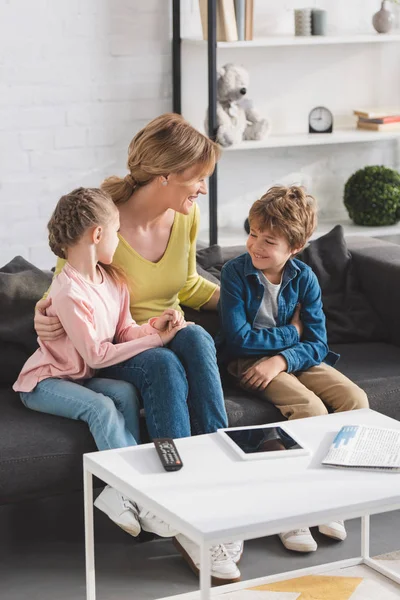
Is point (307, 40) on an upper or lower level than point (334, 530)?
upper

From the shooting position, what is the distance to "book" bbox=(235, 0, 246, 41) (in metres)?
4.03

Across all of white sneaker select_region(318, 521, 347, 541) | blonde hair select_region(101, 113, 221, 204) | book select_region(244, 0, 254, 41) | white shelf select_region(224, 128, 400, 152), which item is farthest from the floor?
book select_region(244, 0, 254, 41)

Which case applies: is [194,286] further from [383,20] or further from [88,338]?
[383,20]

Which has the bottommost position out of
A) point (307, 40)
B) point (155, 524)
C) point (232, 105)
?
point (155, 524)

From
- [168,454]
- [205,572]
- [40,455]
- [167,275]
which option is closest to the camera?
[205,572]

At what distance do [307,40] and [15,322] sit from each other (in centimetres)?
200

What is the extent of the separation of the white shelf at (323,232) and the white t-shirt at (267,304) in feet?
4.62

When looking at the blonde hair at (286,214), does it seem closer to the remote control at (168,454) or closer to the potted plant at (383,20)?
the remote control at (168,454)

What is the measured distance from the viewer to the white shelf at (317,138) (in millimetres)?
4230

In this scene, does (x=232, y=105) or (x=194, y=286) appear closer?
(x=194, y=286)

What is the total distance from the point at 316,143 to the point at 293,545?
2124mm

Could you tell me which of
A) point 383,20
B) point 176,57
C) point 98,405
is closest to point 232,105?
point 176,57

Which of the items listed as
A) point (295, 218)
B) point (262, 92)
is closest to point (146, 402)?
point (295, 218)

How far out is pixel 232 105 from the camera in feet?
13.6
